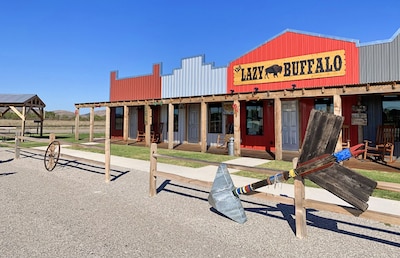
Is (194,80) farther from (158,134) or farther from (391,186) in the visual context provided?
(391,186)

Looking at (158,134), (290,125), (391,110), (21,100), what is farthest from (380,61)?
(21,100)

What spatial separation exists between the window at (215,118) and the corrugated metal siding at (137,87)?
4.37 meters

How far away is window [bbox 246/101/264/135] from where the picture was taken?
13633 mm

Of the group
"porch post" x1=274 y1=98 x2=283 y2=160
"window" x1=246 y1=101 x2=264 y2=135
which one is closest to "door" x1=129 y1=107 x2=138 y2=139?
"window" x1=246 y1=101 x2=264 y2=135

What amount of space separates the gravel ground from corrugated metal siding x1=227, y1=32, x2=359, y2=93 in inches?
343

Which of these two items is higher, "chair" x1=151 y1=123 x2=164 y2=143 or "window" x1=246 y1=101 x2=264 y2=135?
"window" x1=246 y1=101 x2=264 y2=135

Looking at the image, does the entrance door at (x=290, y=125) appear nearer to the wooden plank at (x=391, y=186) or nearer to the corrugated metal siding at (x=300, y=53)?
the corrugated metal siding at (x=300, y=53)

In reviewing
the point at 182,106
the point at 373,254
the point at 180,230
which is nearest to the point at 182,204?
the point at 180,230

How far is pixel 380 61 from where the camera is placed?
33.8 ft

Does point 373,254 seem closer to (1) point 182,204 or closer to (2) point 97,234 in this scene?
(1) point 182,204

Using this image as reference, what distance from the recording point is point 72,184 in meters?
6.34

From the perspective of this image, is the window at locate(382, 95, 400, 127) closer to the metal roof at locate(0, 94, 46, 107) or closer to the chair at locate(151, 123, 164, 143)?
the chair at locate(151, 123, 164, 143)

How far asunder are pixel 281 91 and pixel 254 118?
4.01 meters

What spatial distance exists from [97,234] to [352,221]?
3.98 meters
